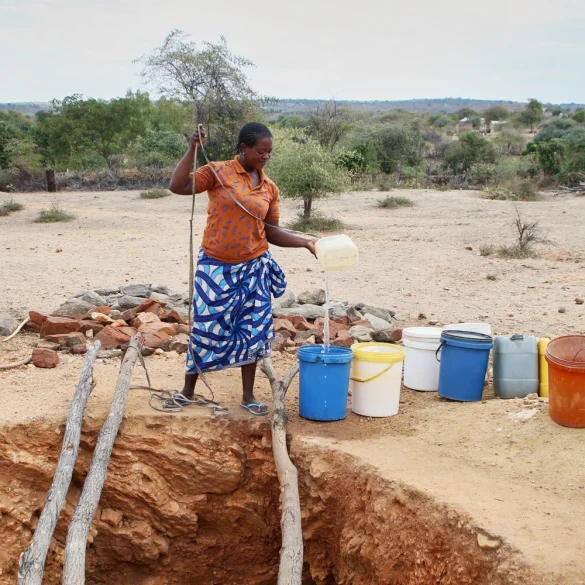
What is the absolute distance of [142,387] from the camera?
4.27 meters

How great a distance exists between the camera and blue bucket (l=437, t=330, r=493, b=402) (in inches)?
162

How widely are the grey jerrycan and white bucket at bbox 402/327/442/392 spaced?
395 millimetres

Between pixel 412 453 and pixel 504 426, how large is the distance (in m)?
0.50

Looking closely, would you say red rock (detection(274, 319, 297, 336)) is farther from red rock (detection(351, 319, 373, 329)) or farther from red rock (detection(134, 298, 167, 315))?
red rock (detection(134, 298, 167, 315))

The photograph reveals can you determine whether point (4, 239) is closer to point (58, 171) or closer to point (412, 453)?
point (412, 453)

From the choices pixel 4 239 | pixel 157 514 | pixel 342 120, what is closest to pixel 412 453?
pixel 157 514

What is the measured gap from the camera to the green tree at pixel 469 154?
23.6m

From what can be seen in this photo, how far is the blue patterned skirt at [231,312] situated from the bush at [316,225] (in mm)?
8630

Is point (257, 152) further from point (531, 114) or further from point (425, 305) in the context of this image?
point (531, 114)

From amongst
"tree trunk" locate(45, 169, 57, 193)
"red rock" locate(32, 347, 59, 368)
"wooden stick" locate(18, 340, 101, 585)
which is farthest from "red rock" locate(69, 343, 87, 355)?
"tree trunk" locate(45, 169, 57, 193)

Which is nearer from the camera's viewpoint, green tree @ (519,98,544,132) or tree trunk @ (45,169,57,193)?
tree trunk @ (45,169,57,193)

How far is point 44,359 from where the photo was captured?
4.83m

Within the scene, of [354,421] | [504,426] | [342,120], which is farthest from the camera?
[342,120]

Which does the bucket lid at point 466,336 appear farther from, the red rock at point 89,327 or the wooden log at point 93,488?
the red rock at point 89,327
